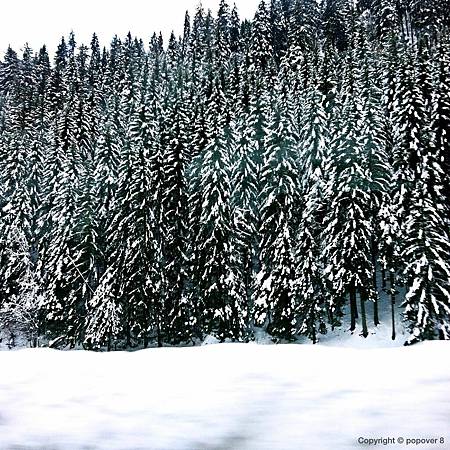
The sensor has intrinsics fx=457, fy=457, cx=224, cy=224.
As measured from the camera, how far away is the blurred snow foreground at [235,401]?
292 cm

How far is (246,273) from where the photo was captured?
130ft

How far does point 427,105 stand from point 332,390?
48.6m

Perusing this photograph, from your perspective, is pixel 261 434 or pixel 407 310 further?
pixel 407 310

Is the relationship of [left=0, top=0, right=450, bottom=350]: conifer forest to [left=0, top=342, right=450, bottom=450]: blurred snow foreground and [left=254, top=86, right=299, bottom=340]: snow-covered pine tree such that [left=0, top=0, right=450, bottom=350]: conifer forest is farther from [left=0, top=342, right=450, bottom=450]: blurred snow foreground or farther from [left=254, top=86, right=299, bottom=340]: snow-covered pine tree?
[left=0, top=342, right=450, bottom=450]: blurred snow foreground

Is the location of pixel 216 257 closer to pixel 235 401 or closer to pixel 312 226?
pixel 312 226

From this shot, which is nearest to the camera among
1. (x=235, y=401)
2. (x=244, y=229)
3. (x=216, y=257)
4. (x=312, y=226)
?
(x=235, y=401)

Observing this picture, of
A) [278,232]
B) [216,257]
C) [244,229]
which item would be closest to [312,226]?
[278,232]

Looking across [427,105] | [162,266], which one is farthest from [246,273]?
[427,105]

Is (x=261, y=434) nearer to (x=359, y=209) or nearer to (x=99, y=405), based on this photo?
(x=99, y=405)

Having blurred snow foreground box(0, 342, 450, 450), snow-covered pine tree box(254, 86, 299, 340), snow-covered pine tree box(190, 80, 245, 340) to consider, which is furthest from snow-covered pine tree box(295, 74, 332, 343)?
blurred snow foreground box(0, 342, 450, 450)

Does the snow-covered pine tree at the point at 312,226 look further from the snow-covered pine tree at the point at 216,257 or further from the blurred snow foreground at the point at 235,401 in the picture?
the blurred snow foreground at the point at 235,401

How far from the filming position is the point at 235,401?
340 cm

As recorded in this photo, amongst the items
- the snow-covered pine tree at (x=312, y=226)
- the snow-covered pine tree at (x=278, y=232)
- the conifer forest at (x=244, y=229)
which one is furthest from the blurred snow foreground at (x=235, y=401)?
the snow-covered pine tree at (x=312, y=226)

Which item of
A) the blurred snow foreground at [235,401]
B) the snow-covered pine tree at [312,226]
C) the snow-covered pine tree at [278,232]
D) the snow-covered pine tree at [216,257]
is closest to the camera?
the blurred snow foreground at [235,401]
